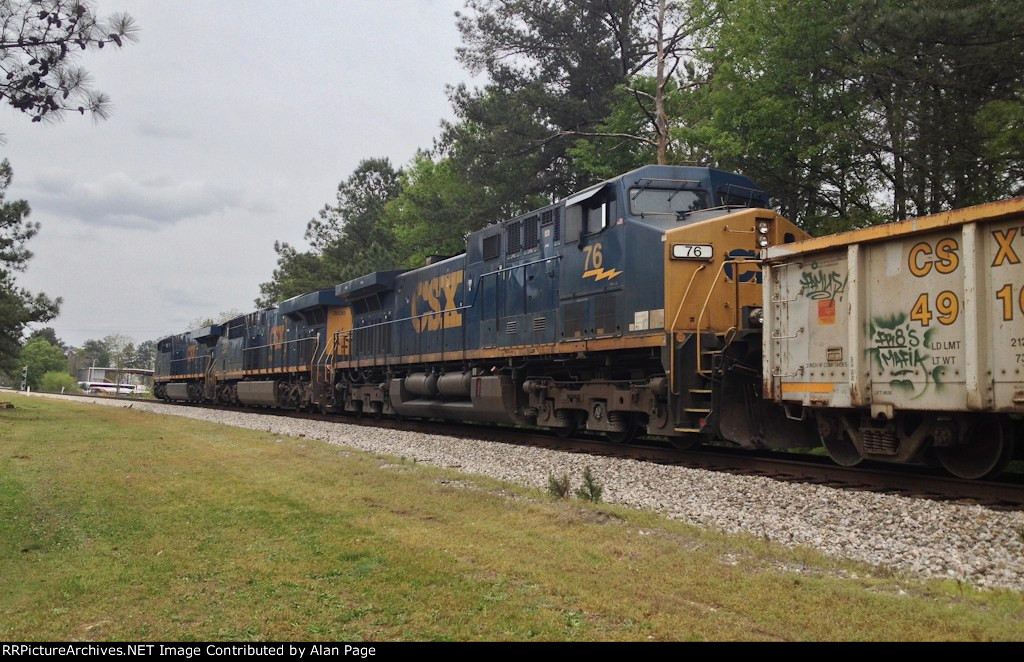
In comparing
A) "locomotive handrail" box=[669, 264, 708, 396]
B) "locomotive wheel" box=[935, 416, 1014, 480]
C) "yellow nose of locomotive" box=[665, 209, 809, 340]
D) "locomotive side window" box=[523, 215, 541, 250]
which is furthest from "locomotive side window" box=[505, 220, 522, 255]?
"locomotive wheel" box=[935, 416, 1014, 480]

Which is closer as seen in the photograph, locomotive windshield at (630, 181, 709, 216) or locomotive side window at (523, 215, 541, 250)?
locomotive windshield at (630, 181, 709, 216)

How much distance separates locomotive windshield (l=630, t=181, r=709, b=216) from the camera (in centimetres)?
1174

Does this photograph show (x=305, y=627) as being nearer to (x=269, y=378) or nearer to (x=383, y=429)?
(x=383, y=429)

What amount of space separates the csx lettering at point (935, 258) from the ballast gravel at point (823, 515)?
7.44 ft

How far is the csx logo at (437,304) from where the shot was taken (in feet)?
57.5

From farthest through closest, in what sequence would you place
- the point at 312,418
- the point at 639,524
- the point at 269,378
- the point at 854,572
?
1. the point at 269,378
2. the point at 312,418
3. the point at 639,524
4. the point at 854,572

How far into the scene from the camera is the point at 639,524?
688cm

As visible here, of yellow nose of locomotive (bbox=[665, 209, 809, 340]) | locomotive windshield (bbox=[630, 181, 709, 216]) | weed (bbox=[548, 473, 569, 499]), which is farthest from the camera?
locomotive windshield (bbox=[630, 181, 709, 216])

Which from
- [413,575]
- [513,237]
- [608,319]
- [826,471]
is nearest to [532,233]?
[513,237]

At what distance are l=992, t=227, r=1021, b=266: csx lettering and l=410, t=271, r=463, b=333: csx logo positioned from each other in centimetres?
1129

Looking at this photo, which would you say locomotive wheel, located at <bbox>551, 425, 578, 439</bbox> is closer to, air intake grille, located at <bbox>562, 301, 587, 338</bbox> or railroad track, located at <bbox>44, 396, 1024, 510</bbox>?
railroad track, located at <bbox>44, 396, 1024, 510</bbox>

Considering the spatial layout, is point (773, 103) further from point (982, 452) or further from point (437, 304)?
point (982, 452)
